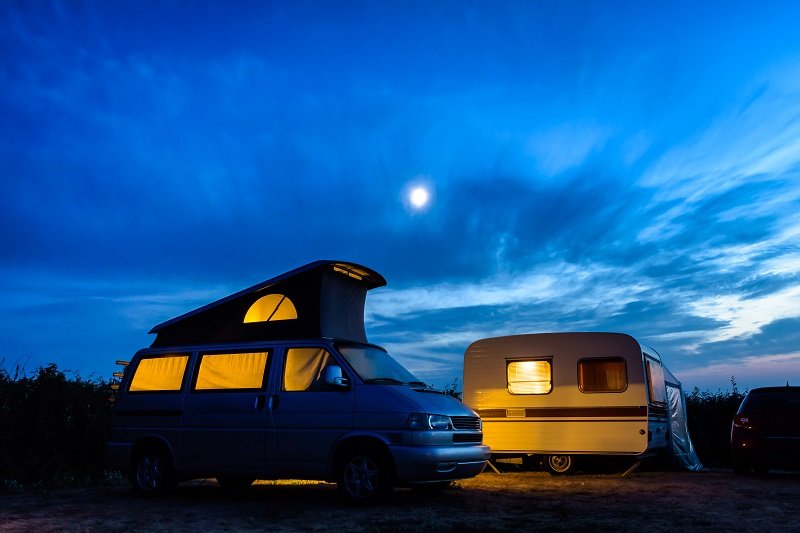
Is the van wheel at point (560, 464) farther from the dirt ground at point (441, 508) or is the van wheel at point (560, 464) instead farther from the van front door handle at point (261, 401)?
the van front door handle at point (261, 401)

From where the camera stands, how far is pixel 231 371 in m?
10.7

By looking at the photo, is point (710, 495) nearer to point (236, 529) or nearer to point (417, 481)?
point (417, 481)

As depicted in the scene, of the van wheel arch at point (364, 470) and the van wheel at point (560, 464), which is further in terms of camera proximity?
the van wheel at point (560, 464)

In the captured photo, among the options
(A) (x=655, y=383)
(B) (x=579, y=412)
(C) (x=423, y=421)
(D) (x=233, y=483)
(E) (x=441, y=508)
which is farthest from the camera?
(A) (x=655, y=383)

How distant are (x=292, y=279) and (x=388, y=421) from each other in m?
2.72

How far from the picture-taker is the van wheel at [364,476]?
30.2ft

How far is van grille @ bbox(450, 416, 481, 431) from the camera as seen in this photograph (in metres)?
9.64

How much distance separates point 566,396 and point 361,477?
5994mm

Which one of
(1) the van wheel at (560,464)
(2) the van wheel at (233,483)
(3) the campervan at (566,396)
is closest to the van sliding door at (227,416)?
(2) the van wheel at (233,483)

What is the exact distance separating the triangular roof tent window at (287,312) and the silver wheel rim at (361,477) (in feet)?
→ 6.11

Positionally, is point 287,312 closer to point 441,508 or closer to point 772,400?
point 441,508

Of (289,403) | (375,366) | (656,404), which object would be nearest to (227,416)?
(289,403)

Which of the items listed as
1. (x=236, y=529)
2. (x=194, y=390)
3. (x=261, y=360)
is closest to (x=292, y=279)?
(x=261, y=360)

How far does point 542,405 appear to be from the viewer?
47.1 feet
